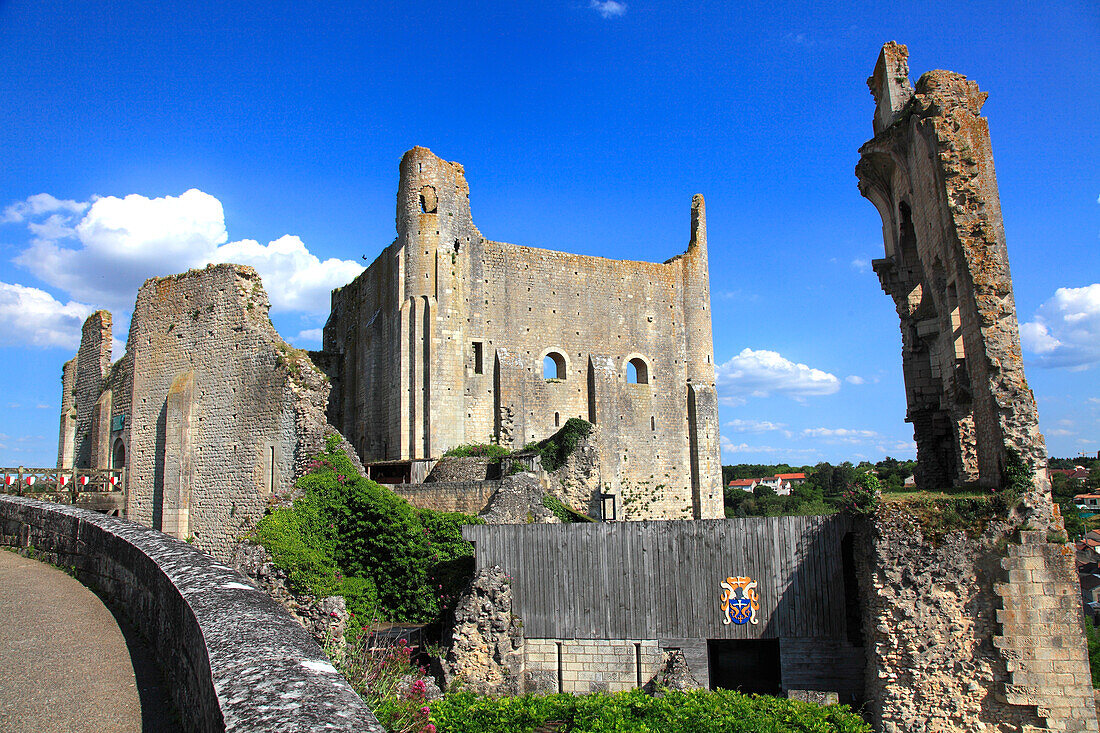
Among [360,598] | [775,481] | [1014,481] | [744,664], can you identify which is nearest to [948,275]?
[1014,481]

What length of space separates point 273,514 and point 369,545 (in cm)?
195

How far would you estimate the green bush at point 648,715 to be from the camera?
8.83m

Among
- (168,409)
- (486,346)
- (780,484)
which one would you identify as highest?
(486,346)

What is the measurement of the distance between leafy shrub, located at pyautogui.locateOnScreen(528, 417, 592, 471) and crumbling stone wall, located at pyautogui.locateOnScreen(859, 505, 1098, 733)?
1193 cm

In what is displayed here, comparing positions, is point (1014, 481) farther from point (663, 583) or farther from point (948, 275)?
point (663, 583)

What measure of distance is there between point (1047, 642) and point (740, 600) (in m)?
4.11

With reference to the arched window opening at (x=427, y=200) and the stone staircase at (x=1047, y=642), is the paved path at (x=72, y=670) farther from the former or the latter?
the arched window opening at (x=427, y=200)

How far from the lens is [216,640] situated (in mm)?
3408

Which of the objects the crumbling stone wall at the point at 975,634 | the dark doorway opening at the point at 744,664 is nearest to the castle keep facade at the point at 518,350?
the dark doorway opening at the point at 744,664

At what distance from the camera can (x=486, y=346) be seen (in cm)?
2475

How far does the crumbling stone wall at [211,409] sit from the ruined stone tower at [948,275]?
39.8 feet

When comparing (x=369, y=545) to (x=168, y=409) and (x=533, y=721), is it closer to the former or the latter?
(x=533, y=721)

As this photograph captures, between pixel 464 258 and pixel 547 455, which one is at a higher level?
pixel 464 258

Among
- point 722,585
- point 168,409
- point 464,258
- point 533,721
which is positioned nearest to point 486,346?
point 464,258
